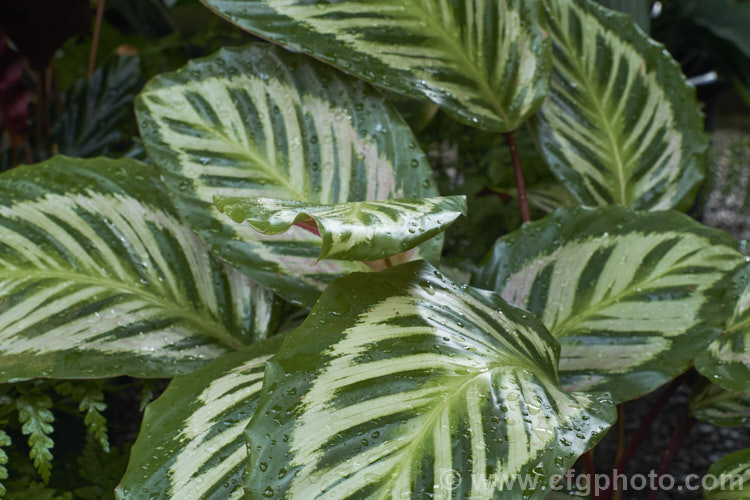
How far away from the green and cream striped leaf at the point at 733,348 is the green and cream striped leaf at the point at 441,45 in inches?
11.6

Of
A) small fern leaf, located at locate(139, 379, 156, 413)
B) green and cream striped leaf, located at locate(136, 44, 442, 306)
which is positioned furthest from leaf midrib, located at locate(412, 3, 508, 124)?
small fern leaf, located at locate(139, 379, 156, 413)

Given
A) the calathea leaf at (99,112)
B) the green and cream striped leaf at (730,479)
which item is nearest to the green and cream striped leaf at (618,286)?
the green and cream striped leaf at (730,479)

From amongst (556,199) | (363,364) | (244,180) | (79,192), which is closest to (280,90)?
(244,180)

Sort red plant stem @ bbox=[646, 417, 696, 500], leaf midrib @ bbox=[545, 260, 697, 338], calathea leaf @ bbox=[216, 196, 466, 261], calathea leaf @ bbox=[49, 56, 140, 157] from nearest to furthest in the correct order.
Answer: calathea leaf @ bbox=[216, 196, 466, 261], leaf midrib @ bbox=[545, 260, 697, 338], red plant stem @ bbox=[646, 417, 696, 500], calathea leaf @ bbox=[49, 56, 140, 157]

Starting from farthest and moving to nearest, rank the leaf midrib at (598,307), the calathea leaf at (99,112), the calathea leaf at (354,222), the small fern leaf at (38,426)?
the calathea leaf at (99,112) < the leaf midrib at (598,307) < the small fern leaf at (38,426) < the calathea leaf at (354,222)

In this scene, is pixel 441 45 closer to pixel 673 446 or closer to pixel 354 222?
pixel 354 222

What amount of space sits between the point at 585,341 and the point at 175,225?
451mm

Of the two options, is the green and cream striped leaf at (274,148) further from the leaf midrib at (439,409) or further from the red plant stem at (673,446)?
the red plant stem at (673,446)

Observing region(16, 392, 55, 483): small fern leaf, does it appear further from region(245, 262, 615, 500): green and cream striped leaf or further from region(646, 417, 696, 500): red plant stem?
region(646, 417, 696, 500): red plant stem

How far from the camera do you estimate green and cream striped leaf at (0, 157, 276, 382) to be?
560 millimetres

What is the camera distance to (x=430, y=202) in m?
0.47

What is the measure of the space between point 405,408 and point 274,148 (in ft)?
1.16

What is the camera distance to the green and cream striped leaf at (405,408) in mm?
397

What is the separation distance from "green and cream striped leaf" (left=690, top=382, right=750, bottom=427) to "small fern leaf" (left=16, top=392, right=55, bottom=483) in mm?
679
